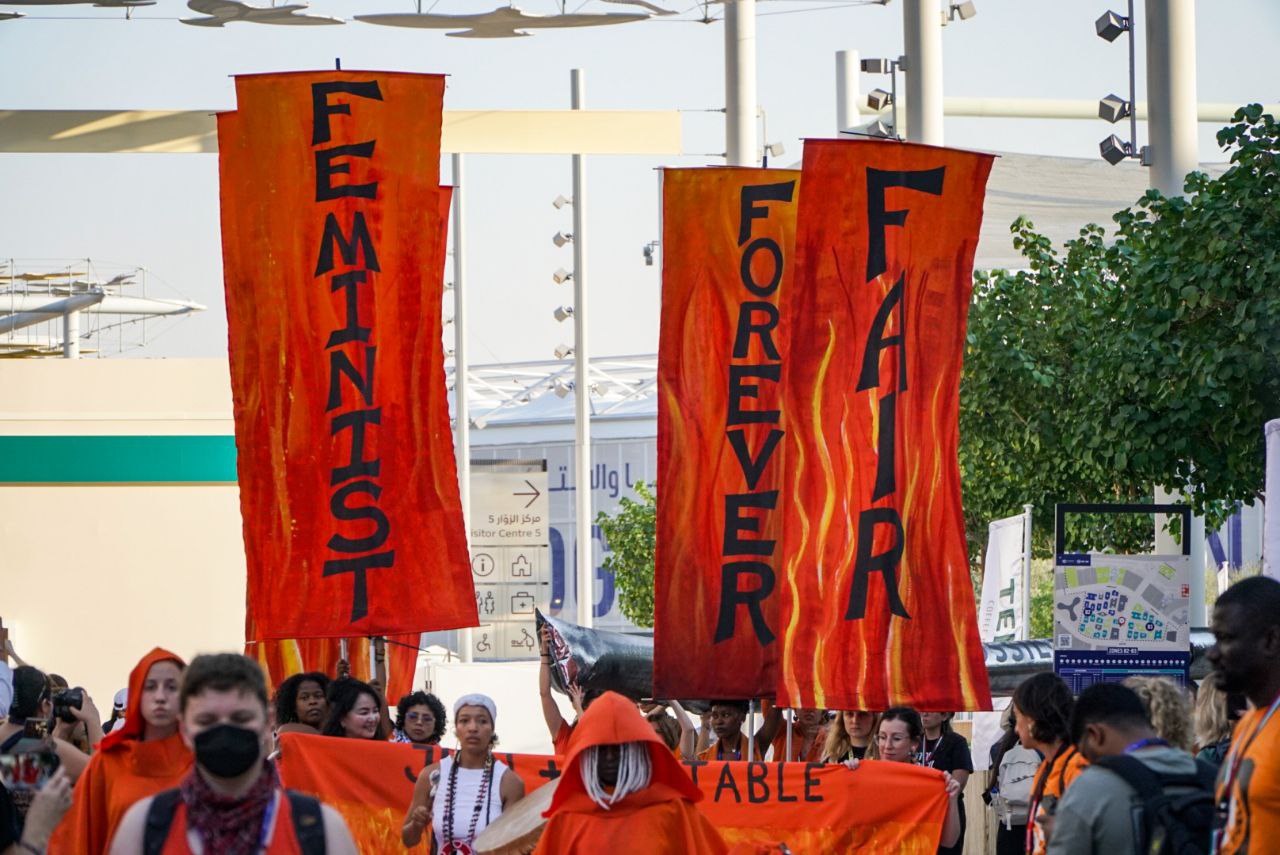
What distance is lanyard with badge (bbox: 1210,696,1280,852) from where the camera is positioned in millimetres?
5090

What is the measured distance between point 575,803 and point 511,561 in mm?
29374

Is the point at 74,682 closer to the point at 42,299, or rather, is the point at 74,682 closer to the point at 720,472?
the point at 42,299

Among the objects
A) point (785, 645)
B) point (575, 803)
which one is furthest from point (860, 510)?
point (575, 803)

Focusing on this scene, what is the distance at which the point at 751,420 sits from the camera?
1170cm

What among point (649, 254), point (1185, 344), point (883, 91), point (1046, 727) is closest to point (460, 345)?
point (649, 254)

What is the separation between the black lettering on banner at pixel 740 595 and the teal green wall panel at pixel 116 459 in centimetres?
1666

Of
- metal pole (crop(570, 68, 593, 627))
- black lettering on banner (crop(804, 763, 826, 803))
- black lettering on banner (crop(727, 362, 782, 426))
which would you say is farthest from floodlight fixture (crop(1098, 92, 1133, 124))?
metal pole (crop(570, 68, 593, 627))

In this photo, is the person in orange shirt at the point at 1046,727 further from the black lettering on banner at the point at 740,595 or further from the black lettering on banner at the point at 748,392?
the black lettering on banner at the point at 748,392

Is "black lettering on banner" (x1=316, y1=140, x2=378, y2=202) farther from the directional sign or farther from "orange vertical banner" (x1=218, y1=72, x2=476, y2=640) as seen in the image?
the directional sign

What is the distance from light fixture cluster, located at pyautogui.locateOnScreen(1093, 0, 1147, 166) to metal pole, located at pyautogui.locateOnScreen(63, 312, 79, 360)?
74.6 feet

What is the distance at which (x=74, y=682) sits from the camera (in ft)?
90.3

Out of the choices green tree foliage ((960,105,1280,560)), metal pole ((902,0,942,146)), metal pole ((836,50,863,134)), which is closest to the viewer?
green tree foliage ((960,105,1280,560))

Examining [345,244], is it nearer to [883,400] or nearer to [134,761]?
[883,400]

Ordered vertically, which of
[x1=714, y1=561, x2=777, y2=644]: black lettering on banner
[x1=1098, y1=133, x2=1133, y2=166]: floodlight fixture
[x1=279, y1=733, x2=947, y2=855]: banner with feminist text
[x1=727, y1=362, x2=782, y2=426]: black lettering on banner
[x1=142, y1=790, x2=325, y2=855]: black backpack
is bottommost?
[x1=279, y1=733, x2=947, y2=855]: banner with feminist text
